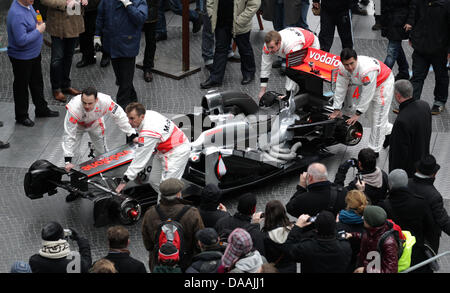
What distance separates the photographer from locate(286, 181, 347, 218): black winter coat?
257 inches

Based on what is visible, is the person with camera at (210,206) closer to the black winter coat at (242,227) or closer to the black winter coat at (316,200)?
the black winter coat at (242,227)

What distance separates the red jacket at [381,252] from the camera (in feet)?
18.4

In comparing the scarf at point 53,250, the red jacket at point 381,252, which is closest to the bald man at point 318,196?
the red jacket at point 381,252

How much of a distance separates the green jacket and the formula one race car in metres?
1.76

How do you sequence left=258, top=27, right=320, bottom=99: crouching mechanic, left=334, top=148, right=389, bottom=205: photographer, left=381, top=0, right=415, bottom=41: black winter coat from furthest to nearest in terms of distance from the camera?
left=381, top=0, right=415, bottom=41: black winter coat, left=258, top=27, right=320, bottom=99: crouching mechanic, left=334, top=148, right=389, bottom=205: photographer

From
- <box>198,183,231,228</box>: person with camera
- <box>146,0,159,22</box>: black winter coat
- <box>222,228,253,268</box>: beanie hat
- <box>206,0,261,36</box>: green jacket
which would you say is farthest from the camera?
<box>146,0,159,22</box>: black winter coat

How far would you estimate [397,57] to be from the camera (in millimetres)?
10961

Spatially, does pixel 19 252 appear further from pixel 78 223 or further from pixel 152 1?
pixel 152 1

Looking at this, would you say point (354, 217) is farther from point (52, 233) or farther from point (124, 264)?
point (52, 233)

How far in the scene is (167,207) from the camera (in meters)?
6.34

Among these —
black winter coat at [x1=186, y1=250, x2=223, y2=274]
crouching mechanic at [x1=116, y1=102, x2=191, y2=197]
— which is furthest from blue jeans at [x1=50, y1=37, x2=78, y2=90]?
black winter coat at [x1=186, y1=250, x2=223, y2=274]

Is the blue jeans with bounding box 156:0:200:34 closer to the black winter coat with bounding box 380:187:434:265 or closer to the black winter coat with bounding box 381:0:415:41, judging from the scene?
the black winter coat with bounding box 381:0:415:41

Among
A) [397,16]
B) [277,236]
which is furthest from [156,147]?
[397,16]

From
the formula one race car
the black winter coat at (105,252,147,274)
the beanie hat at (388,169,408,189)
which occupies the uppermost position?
the beanie hat at (388,169,408,189)
